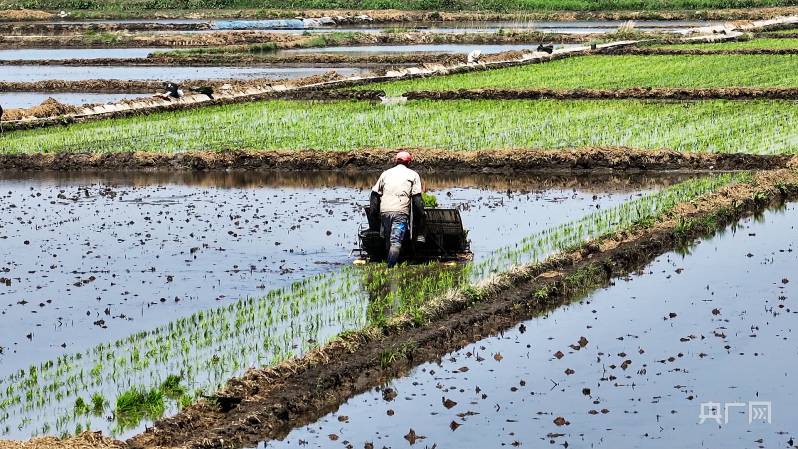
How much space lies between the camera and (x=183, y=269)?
1266 centimetres

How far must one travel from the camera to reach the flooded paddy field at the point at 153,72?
118 feet

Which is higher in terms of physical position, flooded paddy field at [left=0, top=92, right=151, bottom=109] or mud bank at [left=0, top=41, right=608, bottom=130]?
mud bank at [left=0, top=41, right=608, bottom=130]

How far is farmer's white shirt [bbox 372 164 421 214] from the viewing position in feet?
39.6

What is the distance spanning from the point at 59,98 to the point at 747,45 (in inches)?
727

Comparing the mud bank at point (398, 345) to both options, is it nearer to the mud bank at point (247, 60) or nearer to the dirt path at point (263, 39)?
the mud bank at point (247, 60)

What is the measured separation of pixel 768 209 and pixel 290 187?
6390 mm

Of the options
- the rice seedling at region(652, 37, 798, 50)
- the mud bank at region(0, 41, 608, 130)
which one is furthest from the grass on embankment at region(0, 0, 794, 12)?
the mud bank at region(0, 41, 608, 130)

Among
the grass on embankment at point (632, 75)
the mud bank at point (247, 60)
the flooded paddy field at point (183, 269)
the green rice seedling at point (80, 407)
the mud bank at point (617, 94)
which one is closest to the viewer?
the green rice seedling at point (80, 407)

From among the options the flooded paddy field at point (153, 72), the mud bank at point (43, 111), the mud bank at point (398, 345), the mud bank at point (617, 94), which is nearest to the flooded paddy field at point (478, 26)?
the flooded paddy field at point (153, 72)

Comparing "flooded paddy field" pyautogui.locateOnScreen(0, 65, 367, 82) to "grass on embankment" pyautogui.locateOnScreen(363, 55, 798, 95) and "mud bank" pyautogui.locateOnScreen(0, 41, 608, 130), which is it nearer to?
"mud bank" pyautogui.locateOnScreen(0, 41, 608, 130)

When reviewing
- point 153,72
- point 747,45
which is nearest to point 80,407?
point 153,72

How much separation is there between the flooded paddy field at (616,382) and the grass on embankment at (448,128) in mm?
8829

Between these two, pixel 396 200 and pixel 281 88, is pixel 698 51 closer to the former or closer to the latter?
pixel 281 88

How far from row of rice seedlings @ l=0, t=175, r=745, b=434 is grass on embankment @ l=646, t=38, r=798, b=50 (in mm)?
24278
